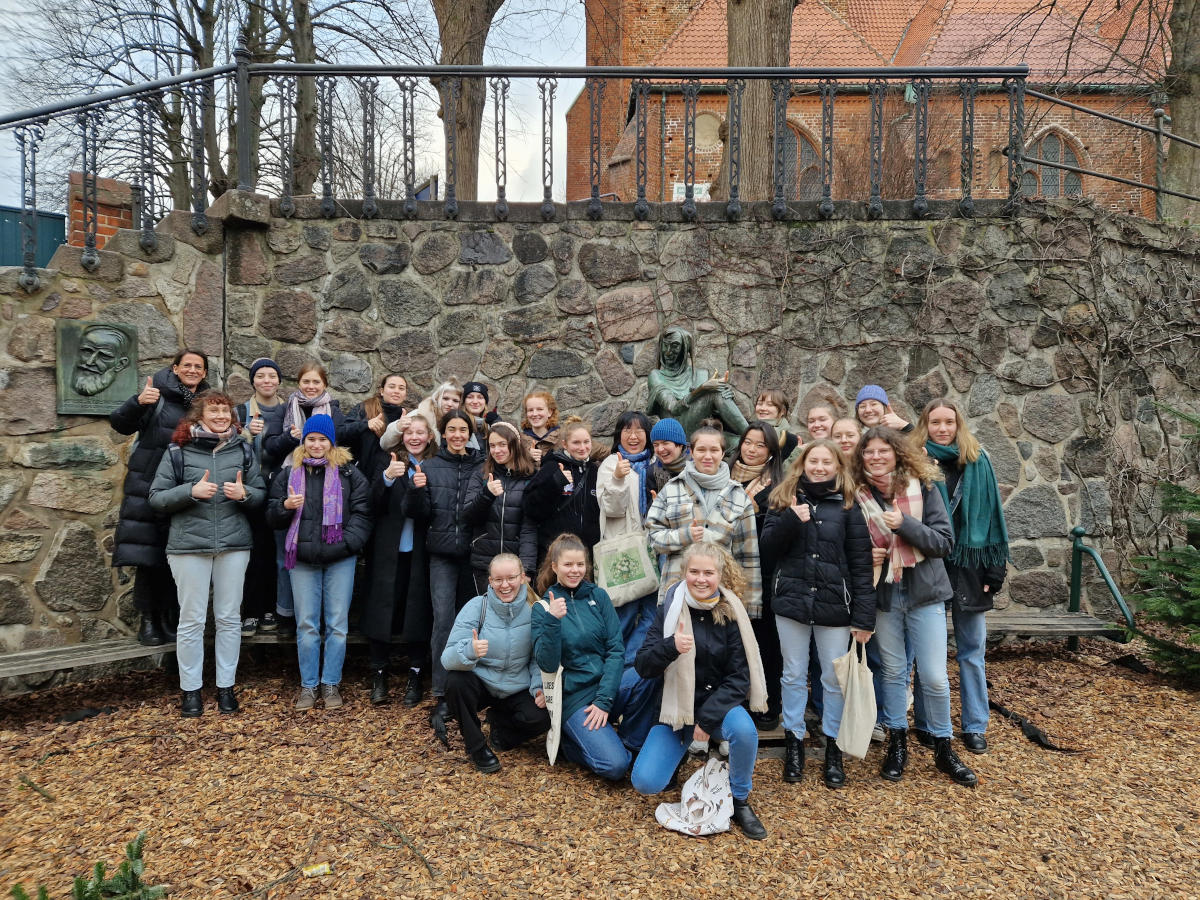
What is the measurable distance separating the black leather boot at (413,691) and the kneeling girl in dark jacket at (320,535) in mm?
389

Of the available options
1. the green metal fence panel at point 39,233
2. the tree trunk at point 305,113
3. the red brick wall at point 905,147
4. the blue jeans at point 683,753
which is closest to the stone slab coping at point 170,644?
the blue jeans at point 683,753

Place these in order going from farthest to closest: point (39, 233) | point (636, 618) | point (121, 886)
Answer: point (39, 233) < point (636, 618) < point (121, 886)

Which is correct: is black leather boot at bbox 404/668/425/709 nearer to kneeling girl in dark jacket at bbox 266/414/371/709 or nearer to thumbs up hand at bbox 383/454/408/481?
kneeling girl in dark jacket at bbox 266/414/371/709

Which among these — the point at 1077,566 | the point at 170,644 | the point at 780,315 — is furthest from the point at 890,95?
the point at 170,644

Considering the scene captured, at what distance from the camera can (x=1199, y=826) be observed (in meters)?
3.40

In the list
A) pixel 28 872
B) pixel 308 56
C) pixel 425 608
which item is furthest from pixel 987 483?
pixel 308 56

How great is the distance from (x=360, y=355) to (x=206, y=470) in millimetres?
1806

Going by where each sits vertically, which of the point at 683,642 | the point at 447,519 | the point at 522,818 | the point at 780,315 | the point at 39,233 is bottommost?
the point at 522,818

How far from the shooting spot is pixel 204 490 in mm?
4297

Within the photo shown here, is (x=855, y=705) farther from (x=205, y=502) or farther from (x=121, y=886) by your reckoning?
(x=205, y=502)

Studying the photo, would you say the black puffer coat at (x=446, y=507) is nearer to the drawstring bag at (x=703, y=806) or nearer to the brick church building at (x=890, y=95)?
the drawstring bag at (x=703, y=806)

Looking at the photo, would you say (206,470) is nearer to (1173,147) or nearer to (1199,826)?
(1199,826)

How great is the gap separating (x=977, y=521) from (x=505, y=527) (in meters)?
2.47

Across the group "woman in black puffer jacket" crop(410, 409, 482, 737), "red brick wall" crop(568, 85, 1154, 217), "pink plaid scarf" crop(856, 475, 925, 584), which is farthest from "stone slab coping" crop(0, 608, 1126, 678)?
"red brick wall" crop(568, 85, 1154, 217)
